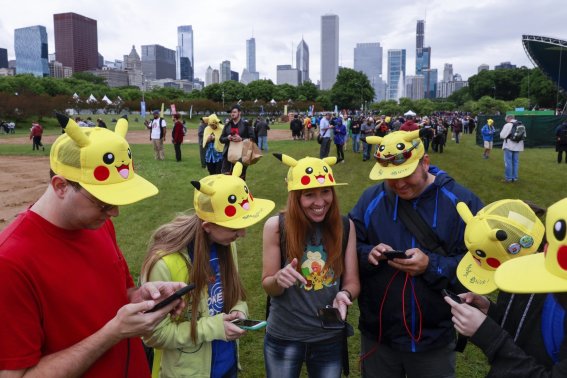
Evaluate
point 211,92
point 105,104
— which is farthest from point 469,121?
point 211,92

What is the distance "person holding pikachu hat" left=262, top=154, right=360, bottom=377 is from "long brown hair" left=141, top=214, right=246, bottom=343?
0.25 m

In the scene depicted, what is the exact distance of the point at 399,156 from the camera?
2963 millimetres

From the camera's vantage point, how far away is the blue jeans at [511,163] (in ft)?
44.2

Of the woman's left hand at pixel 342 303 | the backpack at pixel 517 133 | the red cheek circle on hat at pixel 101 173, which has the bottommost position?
the woman's left hand at pixel 342 303

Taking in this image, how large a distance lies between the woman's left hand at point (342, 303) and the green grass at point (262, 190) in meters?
1.85

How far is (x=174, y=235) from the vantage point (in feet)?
8.77

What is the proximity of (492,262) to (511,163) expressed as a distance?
42.5ft

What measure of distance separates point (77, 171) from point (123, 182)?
228 millimetres

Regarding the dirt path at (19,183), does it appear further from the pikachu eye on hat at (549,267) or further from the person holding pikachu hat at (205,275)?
the pikachu eye on hat at (549,267)

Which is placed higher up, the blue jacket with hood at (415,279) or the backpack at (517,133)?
the backpack at (517,133)

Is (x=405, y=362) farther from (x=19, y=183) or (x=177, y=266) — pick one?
A: (x=19, y=183)

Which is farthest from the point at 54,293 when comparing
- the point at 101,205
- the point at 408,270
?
the point at 408,270

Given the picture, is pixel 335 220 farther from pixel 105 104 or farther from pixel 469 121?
pixel 105 104

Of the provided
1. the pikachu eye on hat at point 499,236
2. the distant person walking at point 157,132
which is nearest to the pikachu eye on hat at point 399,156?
the pikachu eye on hat at point 499,236
